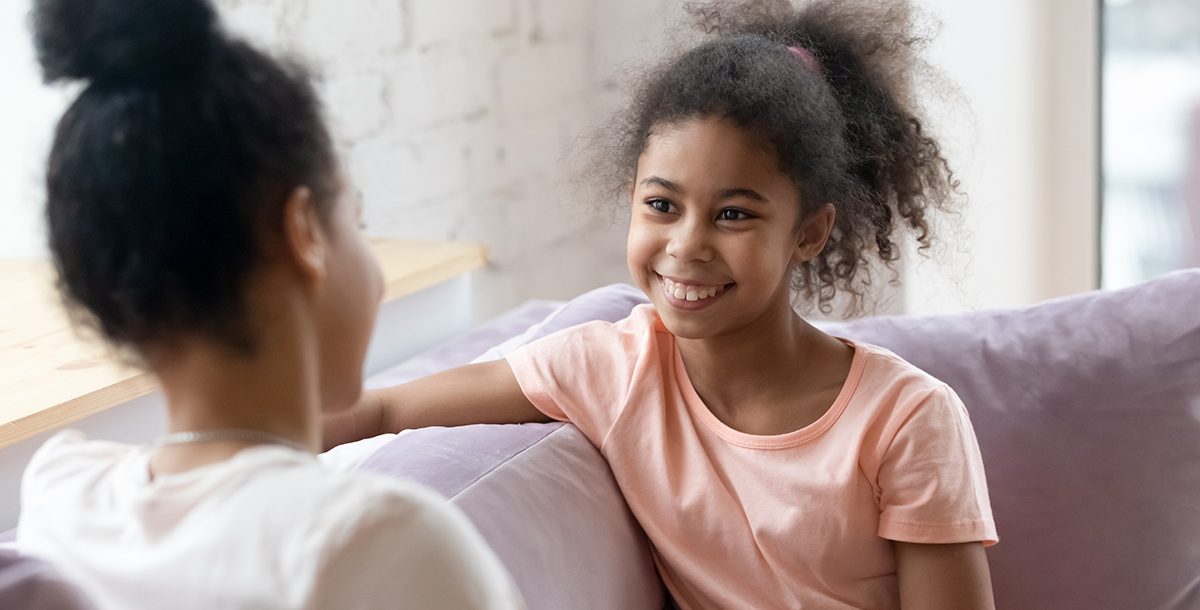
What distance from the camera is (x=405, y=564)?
686 millimetres

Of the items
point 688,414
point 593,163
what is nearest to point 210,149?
point 688,414

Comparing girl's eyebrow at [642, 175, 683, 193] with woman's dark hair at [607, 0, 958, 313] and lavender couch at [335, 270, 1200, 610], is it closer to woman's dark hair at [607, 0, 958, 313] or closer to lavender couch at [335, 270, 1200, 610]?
woman's dark hair at [607, 0, 958, 313]

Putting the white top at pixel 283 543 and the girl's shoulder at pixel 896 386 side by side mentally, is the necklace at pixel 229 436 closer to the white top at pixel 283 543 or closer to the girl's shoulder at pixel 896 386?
the white top at pixel 283 543

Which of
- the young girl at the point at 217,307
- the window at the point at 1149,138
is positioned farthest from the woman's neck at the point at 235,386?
the window at the point at 1149,138

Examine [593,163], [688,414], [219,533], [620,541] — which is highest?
[593,163]

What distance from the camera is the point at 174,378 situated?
0.74 meters

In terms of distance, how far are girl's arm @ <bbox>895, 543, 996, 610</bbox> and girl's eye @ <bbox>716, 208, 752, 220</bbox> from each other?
0.34m

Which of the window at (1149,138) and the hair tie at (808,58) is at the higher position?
the hair tie at (808,58)

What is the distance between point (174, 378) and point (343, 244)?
0.12m

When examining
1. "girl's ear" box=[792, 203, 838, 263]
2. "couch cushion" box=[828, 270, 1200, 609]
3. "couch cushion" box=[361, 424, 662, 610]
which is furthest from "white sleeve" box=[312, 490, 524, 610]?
"couch cushion" box=[828, 270, 1200, 609]

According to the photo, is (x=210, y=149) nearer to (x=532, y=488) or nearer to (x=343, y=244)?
(x=343, y=244)

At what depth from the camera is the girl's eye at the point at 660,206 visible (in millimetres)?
1315

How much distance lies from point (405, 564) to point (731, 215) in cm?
67

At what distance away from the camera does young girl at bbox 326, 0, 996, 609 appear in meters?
1.27
